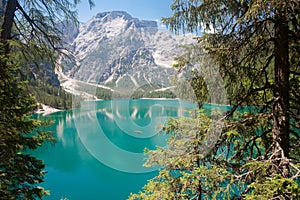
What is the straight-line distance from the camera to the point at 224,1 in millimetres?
2447

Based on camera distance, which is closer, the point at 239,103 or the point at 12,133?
the point at 239,103

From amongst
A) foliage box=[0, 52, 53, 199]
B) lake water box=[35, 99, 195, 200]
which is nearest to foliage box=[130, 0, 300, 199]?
foliage box=[0, 52, 53, 199]

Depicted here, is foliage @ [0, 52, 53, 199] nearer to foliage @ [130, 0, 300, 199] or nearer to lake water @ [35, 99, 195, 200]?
foliage @ [130, 0, 300, 199]

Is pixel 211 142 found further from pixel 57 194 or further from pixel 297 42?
pixel 57 194

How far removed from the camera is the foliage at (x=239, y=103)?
2004 millimetres

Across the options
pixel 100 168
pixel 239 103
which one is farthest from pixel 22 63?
pixel 100 168

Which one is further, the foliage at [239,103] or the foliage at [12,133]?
the foliage at [12,133]

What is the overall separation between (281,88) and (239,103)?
1.50 feet

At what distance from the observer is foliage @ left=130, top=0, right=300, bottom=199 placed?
6.57 feet

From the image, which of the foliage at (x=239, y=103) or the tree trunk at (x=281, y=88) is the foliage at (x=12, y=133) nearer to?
the foliage at (x=239, y=103)

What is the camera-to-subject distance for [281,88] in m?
2.11

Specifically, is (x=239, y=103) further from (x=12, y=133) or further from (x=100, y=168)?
(x=100, y=168)

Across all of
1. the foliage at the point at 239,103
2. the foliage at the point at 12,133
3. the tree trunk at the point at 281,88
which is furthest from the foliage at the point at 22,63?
the tree trunk at the point at 281,88

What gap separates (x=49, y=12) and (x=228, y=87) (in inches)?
125
